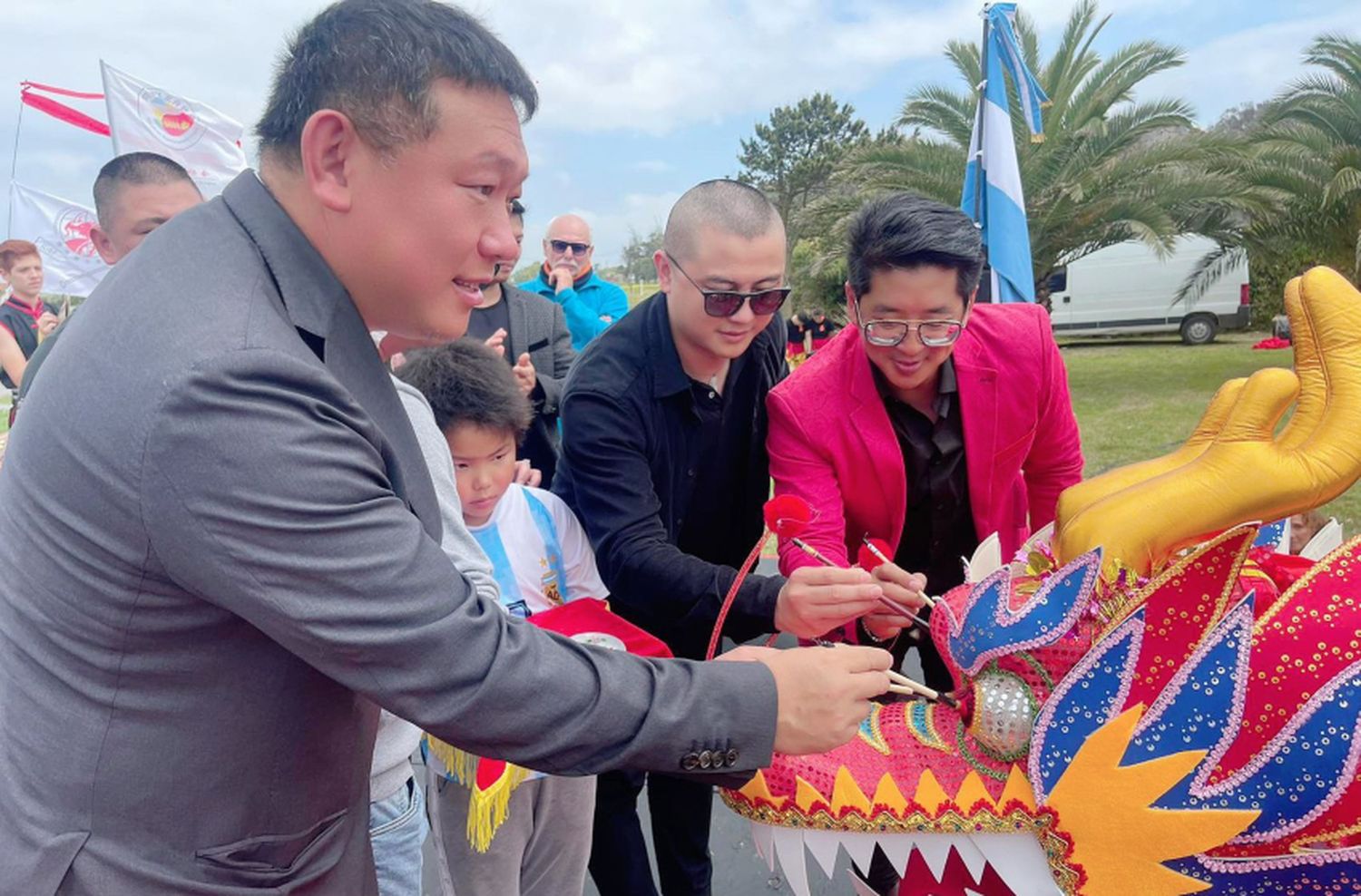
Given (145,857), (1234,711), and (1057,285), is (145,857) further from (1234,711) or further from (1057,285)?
(1057,285)

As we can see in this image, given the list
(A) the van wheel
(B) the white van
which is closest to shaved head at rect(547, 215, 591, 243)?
(B) the white van

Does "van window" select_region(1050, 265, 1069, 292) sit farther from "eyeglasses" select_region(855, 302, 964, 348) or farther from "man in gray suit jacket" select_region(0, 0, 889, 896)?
"man in gray suit jacket" select_region(0, 0, 889, 896)

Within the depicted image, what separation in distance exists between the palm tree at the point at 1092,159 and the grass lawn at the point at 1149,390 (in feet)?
6.10

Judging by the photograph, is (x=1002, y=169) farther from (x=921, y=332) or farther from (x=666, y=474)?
(x=666, y=474)

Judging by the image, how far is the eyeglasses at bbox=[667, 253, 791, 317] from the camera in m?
2.03

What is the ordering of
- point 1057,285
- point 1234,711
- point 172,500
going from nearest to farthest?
point 172,500
point 1234,711
point 1057,285

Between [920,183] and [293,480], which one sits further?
[920,183]

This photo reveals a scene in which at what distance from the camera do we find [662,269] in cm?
228

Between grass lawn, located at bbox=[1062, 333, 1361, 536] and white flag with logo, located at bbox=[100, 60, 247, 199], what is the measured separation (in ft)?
18.6

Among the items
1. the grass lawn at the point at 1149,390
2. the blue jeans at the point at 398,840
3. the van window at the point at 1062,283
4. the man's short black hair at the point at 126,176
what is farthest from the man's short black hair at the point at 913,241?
the van window at the point at 1062,283

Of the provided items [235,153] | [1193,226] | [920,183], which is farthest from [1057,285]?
[235,153]

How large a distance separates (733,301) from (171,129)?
449cm

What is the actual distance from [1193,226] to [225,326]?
12.5m

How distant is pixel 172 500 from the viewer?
910mm
